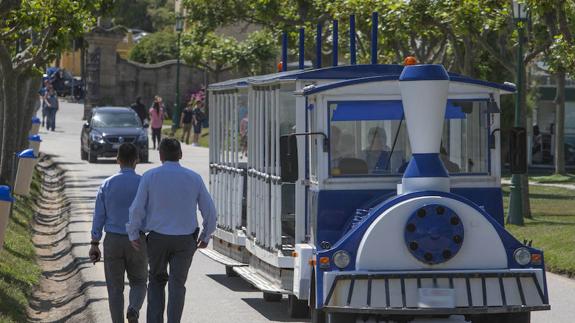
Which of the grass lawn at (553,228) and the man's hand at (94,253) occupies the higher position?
the man's hand at (94,253)

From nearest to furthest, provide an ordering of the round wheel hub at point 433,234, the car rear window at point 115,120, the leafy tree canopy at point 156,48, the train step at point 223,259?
1. the round wheel hub at point 433,234
2. the train step at point 223,259
3. the car rear window at point 115,120
4. the leafy tree canopy at point 156,48

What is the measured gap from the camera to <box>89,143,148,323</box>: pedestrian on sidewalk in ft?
36.3

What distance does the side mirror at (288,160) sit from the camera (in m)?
11.2

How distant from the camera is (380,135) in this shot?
453 inches

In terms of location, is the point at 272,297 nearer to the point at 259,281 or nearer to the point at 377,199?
the point at 259,281

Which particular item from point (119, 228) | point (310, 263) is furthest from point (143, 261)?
point (310, 263)

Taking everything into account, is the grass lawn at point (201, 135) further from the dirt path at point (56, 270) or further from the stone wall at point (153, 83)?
the dirt path at point (56, 270)

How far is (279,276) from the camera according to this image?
12.7m

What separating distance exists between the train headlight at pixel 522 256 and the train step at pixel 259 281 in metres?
2.77

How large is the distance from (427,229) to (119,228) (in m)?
2.76

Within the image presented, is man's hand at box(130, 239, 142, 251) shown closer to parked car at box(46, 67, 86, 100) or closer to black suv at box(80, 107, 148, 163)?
black suv at box(80, 107, 148, 163)

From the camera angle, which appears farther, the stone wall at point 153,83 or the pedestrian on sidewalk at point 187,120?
the stone wall at point 153,83

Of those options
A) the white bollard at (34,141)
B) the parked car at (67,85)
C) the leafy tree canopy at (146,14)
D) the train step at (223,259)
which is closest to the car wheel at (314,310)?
the train step at (223,259)

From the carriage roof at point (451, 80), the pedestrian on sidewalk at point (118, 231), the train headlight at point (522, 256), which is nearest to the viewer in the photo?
the train headlight at point (522, 256)
